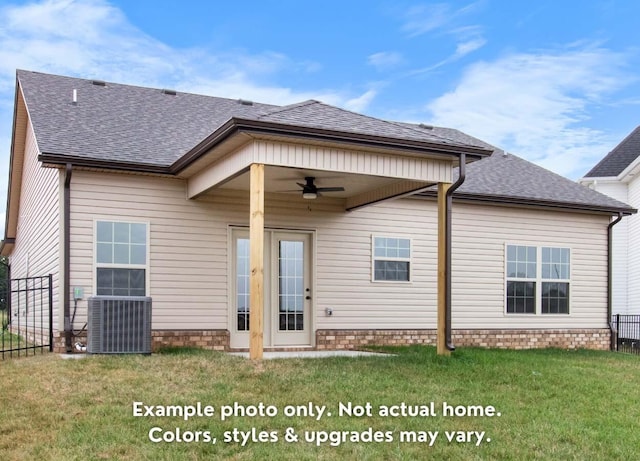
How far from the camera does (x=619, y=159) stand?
22.0 meters

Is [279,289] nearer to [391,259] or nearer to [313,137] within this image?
[391,259]

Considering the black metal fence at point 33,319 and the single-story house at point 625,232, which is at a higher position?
the single-story house at point 625,232

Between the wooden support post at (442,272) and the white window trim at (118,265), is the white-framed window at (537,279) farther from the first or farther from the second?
the white window trim at (118,265)

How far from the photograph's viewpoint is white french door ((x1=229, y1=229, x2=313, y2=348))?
11789mm

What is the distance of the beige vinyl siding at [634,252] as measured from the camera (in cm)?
2000

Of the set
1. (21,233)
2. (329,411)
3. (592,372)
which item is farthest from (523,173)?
(21,233)

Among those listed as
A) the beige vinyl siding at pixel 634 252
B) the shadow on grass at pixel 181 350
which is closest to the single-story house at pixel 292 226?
the shadow on grass at pixel 181 350

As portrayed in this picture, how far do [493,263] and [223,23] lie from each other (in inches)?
286

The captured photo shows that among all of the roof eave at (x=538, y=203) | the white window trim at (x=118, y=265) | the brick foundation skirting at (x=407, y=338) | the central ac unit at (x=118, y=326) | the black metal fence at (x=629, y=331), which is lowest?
the black metal fence at (x=629, y=331)

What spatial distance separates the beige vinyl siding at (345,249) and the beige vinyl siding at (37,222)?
0.58 meters

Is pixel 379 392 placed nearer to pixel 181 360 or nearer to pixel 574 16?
pixel 181 360

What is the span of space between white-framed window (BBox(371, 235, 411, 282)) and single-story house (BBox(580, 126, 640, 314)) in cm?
971

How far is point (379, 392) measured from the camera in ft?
23.4

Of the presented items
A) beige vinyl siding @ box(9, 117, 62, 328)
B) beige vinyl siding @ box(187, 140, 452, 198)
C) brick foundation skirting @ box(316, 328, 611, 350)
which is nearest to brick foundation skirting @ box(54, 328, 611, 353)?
brick foundation skirting @ box(316, 328, 611, 350)
